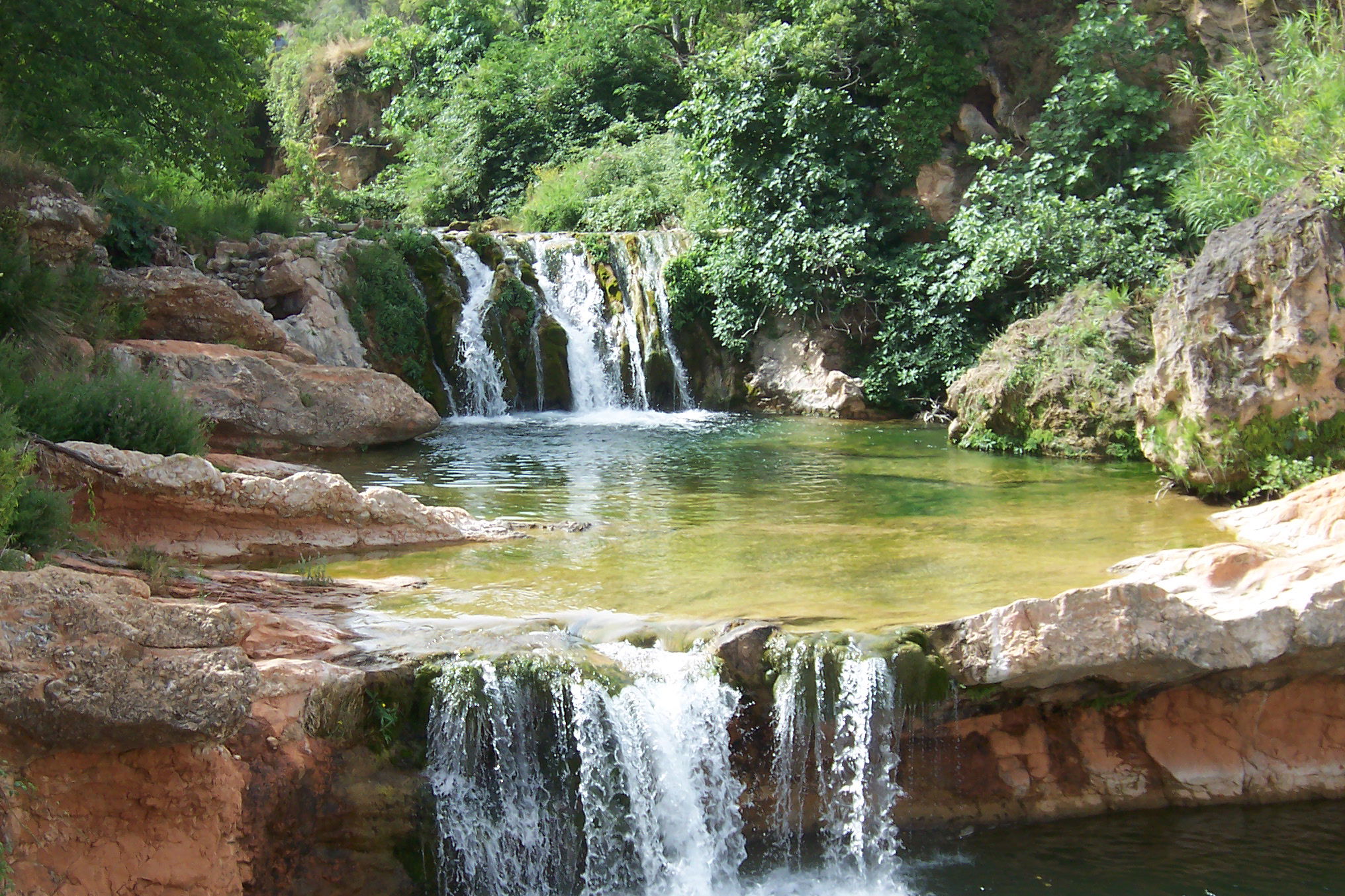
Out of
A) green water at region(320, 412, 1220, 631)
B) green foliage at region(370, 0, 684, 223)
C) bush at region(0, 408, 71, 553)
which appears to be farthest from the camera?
green foliage at region(370, 0, 684, 223)

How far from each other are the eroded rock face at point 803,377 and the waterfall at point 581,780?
11.5 metres

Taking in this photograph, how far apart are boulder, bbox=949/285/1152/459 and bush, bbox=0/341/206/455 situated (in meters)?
8.52

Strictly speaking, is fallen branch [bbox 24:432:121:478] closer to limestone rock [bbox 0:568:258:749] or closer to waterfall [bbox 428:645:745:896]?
limestone rock [bbox 0:568:258:749]

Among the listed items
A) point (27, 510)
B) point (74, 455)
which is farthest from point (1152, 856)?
point (74, 455)

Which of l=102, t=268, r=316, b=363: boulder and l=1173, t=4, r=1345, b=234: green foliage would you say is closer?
l=1173, t=4, r=1345, b=234: green foliage

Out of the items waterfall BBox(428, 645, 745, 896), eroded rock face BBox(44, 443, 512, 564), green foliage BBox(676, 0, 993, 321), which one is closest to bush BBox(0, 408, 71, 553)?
eroded rock face BBox(44, 443, 512, 564)

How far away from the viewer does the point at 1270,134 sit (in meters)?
11.2

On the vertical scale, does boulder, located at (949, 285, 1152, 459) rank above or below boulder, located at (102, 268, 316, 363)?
below

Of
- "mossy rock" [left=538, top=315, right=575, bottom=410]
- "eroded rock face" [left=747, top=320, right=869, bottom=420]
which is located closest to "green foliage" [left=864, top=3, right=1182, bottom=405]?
"eroded rock face" [left=747, top=320, right=869, bottom=420]

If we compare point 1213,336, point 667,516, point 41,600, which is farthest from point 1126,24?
point 41,600

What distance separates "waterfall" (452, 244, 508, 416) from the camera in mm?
15242

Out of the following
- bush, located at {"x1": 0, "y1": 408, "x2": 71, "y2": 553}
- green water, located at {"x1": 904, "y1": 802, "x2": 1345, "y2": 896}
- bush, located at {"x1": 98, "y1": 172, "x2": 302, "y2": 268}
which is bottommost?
green water, located at {"x1": 904, "y1": 802, "x2": 1345, "y2": 896}

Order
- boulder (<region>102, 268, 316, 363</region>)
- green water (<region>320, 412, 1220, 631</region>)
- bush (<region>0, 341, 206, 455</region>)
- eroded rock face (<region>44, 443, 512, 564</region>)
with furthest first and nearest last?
1. boulder (<region>102, 268, 316, 363</region>)
2. bush (<region>0, 341, 206, 455</region>)
3. eroded rock face (<region>44, 443, 512, 564</region>)
4. green water (<region>320, 412, 1220, 631</region>)

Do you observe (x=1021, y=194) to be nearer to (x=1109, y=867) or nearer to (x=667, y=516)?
(x=667, y=516)
